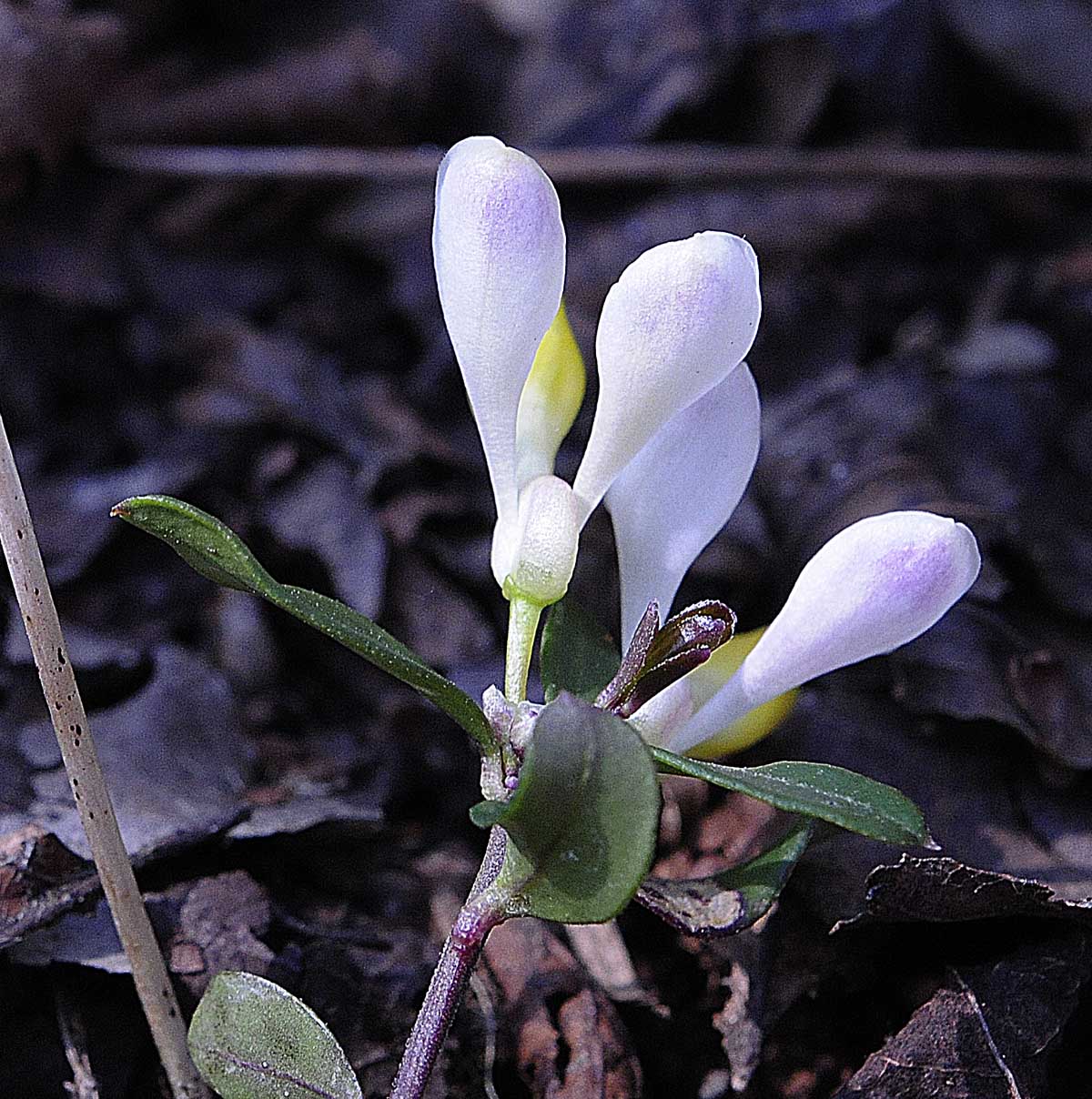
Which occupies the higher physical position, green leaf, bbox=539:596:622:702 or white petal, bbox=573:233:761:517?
white petal, bbox=573:233:761:517

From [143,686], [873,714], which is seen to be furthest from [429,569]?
[873,714]

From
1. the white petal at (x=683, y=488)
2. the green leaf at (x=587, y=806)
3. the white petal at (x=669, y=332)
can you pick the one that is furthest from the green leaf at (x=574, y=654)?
the green leaf at (x=587, y=806)

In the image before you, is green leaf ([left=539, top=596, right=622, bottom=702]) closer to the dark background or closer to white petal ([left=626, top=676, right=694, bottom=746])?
white petal ([left=626, top=676, right=694, bottom=746])

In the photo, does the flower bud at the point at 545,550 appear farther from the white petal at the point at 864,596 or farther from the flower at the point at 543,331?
the white petal at the point at 864,596

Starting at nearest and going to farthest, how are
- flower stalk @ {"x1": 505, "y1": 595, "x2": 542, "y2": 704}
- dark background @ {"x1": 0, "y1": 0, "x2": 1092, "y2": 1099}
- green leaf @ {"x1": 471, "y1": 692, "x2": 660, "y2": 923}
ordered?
green leaf @ {"x1": 471, "y1": 692, "x2": 660, "y2": 923}
flower stalk @ {"x1": 505, "y1": 595, "x2": 542, "y2": 704}
dark background @ {"x1": 0, "y1": 0, "x2": 1092, "y2": 1099}

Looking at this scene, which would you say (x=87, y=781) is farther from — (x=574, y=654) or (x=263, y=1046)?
(x=574, y=654)

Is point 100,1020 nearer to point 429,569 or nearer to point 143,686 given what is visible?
point 143,686

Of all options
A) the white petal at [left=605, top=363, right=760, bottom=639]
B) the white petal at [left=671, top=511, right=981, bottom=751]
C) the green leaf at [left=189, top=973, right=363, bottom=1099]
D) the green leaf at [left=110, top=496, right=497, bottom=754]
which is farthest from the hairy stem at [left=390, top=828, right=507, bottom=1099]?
the white petal at [left=605, top=363, right=760, bottom=639]
